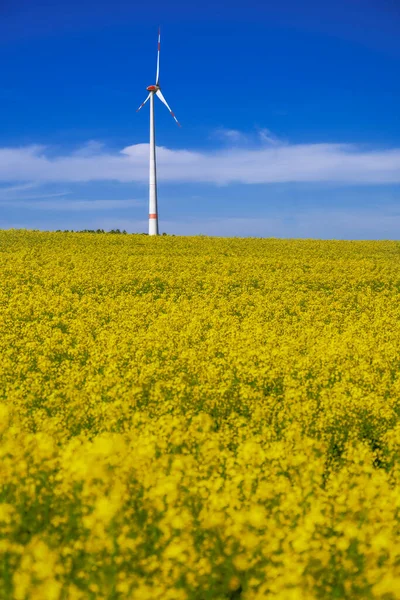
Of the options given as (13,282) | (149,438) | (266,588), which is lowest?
(266,588)

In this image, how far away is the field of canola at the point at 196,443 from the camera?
5082 millimetres

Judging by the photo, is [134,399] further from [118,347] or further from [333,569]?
[333,569]

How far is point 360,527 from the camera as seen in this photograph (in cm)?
586

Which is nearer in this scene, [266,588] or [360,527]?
[266,588]

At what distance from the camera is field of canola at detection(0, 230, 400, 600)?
508cm

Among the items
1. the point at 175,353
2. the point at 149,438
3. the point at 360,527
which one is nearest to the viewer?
the point at 360,527

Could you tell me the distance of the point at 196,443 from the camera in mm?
8406

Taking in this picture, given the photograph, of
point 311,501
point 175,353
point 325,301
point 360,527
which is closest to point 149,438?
point 311,501

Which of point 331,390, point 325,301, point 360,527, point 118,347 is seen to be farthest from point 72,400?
point 325,301

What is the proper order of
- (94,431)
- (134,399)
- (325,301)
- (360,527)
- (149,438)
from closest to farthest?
(360,527) < (149,438) < (94,431) < (134,399) < (325,301)

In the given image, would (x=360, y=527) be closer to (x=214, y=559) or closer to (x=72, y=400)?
(x=214, y=559)

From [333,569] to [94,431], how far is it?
5421 mm

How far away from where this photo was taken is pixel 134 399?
10.5 meters

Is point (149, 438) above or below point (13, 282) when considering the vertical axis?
below
